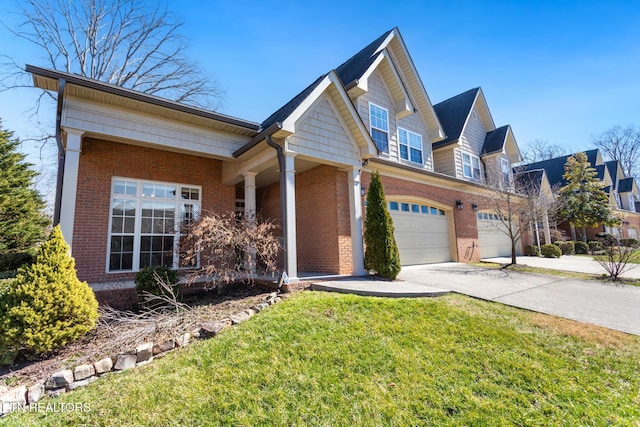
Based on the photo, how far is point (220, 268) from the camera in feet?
21.7

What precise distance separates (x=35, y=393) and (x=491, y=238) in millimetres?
17366

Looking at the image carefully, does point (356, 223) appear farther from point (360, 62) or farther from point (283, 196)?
point (360, 62)

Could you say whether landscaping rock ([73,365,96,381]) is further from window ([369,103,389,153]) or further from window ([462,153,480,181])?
window ([462,153,480,181])

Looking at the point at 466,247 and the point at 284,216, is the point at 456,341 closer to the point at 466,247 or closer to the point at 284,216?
the point at 284,216

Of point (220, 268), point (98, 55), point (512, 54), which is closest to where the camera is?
point (220, 268)

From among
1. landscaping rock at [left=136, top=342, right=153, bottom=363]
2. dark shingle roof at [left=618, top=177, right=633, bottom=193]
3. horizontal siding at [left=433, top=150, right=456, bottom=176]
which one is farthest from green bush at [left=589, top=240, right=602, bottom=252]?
landscaping rock at [left=136, top=342, right=153, bottom=363]

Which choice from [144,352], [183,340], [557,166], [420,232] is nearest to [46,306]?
[144,352]

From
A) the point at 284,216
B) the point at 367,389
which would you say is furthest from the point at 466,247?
the point at 367,389

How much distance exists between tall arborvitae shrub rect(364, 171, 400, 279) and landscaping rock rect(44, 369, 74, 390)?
255 inches

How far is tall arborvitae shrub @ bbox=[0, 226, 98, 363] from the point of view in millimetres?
4180

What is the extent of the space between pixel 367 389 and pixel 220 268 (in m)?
4.32

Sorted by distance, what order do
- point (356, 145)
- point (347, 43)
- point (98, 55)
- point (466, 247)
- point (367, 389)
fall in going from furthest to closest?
point (98, 55) → point (347, 43) → point (466, 247) → point (356, 145) → point (367, 389)

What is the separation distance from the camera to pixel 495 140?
17203 millimetres

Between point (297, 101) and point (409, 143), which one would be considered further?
point (409, 143)
